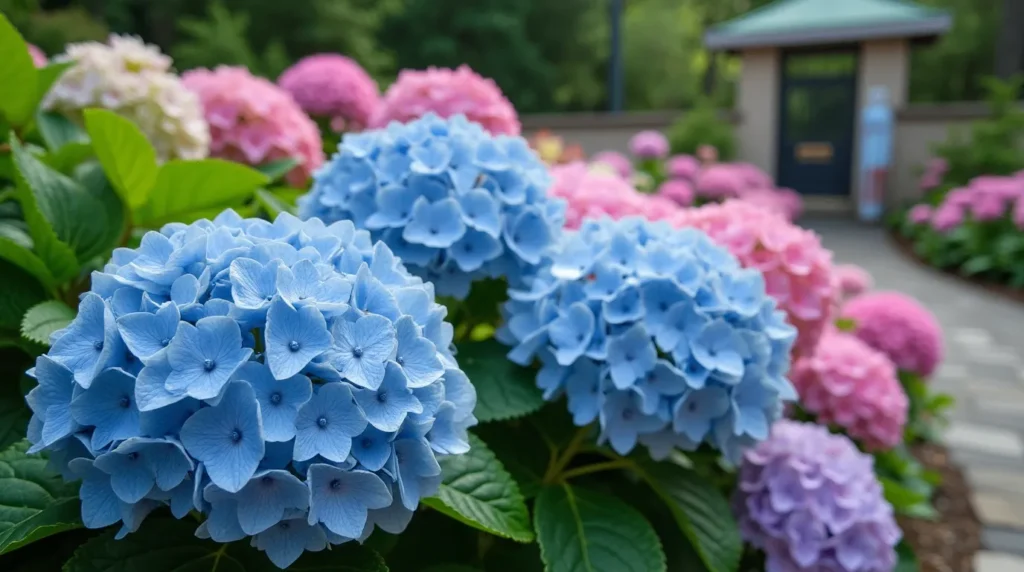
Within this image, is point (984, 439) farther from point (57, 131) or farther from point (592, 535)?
point (57, 131)

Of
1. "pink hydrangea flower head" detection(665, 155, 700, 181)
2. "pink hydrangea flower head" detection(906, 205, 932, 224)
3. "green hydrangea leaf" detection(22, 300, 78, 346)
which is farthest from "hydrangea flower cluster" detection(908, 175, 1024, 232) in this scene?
"green hydrangea leaf" detection(22, 300, 78, 346)

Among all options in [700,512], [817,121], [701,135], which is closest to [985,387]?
[700,512]

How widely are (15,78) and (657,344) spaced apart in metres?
1.31

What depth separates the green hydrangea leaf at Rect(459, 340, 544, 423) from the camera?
4.10 ft

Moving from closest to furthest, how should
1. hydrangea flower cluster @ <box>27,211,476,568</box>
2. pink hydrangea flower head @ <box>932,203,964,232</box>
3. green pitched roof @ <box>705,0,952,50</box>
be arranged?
hydrangea flower cluster @ <box>27,211,476,568</box>
pink hydrangea flower head @ <box>932,203,964,232</box>
green pitched roof @ <box>705,0,952,50</box>

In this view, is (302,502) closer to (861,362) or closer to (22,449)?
(22,449)

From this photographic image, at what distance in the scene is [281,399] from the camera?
2.78 feet

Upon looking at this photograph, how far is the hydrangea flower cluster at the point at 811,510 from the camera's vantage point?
164 centimetres

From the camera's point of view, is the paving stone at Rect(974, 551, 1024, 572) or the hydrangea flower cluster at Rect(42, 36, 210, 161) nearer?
the hydrangea flower cluster at Rect(42, 36, 210, 161)

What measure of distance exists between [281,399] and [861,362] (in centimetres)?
202

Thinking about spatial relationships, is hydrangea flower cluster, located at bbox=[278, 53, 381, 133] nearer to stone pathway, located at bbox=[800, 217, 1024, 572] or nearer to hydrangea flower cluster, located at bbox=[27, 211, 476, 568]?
hydrangea flower cluster, located at bbox=[27, 211, 476, 568]

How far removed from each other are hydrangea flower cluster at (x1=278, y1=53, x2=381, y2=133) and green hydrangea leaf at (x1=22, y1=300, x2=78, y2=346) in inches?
91.9

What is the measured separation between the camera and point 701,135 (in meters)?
11.8

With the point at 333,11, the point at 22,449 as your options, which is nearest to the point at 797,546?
the point at 22,449
